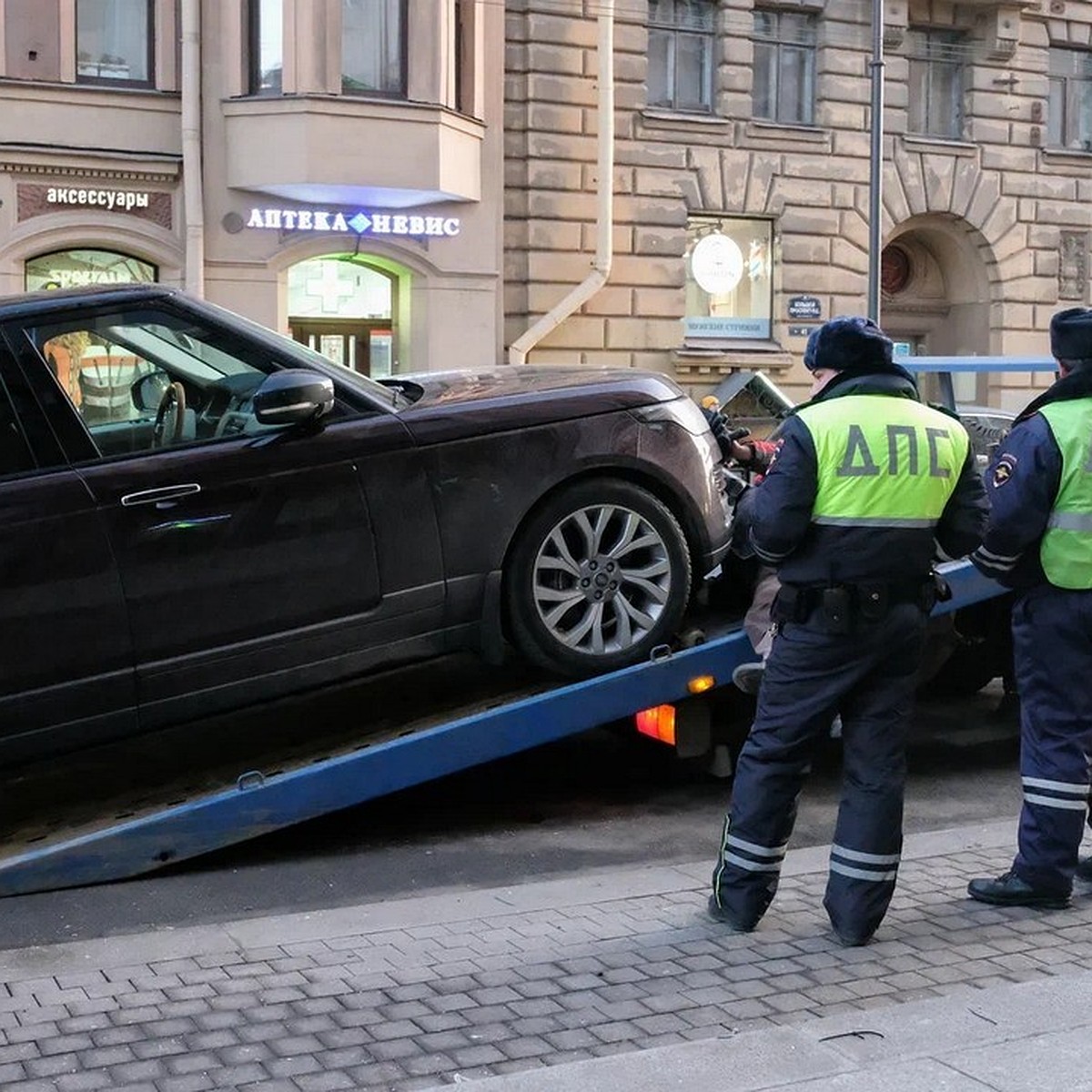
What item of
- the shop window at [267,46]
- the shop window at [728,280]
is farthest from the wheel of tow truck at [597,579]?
the shop window at [728,280]

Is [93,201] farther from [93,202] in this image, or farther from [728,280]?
[728,280]

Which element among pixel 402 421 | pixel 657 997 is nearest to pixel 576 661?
pixel 402 421

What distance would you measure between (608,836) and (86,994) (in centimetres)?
247

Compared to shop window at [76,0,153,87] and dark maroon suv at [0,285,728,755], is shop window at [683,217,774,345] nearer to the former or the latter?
shop window at [76,0,153,87]

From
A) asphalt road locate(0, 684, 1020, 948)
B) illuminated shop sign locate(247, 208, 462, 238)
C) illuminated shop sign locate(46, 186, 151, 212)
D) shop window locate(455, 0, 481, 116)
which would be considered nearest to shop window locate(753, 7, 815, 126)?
shop window locate(455, 0, 481, 116)

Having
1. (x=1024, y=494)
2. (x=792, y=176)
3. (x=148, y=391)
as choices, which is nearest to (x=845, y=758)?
(x=1024, y=494)

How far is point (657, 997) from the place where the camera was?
4031mm

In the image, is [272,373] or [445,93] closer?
[272,373]

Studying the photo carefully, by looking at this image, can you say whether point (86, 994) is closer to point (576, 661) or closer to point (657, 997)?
point (657, 997)

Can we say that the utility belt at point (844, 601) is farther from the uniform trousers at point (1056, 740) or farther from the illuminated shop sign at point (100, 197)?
the illuminated shop sign at point (100, 197)

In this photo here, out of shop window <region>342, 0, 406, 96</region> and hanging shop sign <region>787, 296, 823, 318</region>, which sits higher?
shop window <region>342, 0, 406, 96</region>

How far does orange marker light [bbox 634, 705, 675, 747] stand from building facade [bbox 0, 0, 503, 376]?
12468mm

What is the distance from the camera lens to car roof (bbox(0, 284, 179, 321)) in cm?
507

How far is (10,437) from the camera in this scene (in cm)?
496
